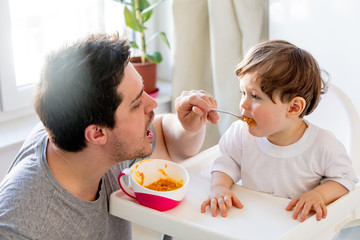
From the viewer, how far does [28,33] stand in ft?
6.21

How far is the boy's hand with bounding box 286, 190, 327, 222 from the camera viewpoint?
1040mm

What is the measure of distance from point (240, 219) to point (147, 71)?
3.72ft

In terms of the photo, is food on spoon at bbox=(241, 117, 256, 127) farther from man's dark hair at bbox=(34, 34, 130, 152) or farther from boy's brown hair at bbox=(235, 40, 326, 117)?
man's dark hair at bbox=(34, 34, 130, 152)

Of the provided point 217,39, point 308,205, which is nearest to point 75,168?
point 308,205

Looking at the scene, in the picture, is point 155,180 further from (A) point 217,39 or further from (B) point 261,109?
(A) point 217,39

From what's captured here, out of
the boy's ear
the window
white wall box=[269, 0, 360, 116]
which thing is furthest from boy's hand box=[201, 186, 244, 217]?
the window

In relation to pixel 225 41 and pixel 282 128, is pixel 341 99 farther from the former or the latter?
pixel 225 41

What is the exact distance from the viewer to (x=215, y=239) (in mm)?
976

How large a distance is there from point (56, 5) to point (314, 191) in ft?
4.33

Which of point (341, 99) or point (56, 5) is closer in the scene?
point (341, 99)

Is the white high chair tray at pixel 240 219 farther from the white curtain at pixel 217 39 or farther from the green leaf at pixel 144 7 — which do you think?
the green leaf at pixel 144 7

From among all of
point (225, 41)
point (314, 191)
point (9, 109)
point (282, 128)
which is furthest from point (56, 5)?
point (314, 191)

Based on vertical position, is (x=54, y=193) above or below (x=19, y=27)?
below

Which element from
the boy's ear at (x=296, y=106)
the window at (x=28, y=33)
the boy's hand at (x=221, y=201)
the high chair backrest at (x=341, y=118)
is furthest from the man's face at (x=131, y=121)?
the window at (x=28, y=33)
